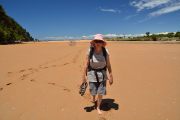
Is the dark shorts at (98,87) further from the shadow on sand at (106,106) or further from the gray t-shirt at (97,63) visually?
the shadow on sand at (106,106)

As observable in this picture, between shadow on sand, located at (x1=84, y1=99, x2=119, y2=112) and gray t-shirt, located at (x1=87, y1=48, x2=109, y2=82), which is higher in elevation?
gray t-shirt, located at (x1=87, y1=48, x2=109, y2=82)

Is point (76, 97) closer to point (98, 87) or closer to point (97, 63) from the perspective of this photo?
point (98, 87)

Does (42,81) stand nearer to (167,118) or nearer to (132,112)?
(132,112)

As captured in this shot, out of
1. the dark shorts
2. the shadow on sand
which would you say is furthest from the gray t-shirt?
the shadow on sand

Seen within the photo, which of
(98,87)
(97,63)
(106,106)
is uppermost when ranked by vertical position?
(97,63)

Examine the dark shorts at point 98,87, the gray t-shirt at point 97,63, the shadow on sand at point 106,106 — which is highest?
the gray t-shirt at point 97,63

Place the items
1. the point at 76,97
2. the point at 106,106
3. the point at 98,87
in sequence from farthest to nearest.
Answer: the point at 76,97, the point at 106,106, the point at 98,87

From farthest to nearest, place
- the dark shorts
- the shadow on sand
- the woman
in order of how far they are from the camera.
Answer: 1. the shadow on sand
2. the dark shorts
3. the woman

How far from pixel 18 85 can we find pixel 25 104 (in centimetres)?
172

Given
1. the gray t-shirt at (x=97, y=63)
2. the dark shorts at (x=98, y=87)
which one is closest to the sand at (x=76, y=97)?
the dark shorts at (x=98, y=87)

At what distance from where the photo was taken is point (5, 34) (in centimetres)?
3772

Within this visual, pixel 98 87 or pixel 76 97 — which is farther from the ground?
pixel 98 87

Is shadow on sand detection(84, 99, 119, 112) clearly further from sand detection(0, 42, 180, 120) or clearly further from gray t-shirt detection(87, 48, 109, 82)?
gray t-shirt detection(87, 48, 109, 82)

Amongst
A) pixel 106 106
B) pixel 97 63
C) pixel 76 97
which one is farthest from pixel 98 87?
pixel 76 97
